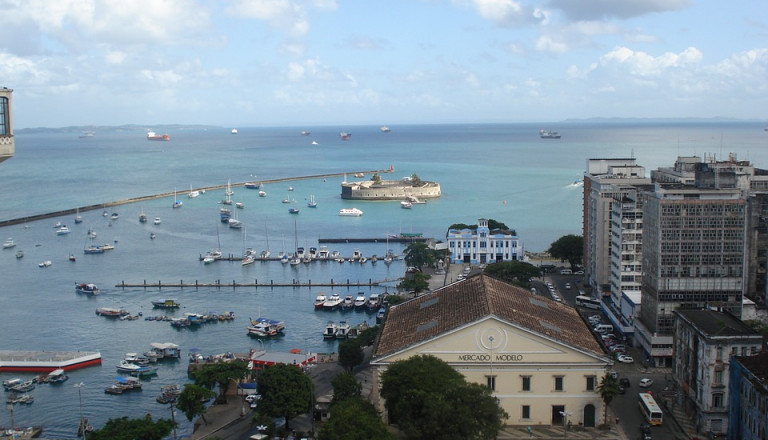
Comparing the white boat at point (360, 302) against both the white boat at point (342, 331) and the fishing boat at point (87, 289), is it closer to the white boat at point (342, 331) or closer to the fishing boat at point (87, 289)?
the white boat at point (342, 331)

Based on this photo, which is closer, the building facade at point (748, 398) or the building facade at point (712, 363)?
the building facade at point (748, 398)

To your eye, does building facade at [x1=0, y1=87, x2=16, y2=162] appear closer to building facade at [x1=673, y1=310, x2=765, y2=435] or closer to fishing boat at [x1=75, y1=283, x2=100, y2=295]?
building facade at [x1=673, y1=310, x2=765, y2=435]

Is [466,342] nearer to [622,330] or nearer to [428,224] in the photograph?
[622,330]

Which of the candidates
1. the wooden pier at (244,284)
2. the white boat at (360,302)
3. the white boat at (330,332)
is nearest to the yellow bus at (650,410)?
the white boat at (330,332)

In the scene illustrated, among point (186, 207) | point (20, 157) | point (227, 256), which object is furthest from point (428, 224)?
point (20, 157)

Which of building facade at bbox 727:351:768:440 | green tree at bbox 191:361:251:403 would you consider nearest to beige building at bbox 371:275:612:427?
building facade at bbox 727:351:768:440

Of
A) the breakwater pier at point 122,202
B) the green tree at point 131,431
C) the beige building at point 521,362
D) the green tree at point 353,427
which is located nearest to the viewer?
the green tree at point 353,427

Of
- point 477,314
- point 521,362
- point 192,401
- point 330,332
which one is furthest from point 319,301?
point 521,362
